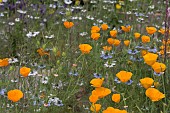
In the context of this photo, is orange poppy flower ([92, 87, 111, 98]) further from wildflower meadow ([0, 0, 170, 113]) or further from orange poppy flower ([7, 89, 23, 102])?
orange poppy flower ([7, 89, 23, 102])

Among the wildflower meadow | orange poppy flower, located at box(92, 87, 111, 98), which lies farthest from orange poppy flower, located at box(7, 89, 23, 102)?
orange poppy flower, located at box(92, 87, 111, 98)

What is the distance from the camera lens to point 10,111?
2.70 m

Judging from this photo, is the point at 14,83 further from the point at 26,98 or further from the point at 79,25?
the point at 79,25

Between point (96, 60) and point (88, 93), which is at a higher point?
point (96, 60)

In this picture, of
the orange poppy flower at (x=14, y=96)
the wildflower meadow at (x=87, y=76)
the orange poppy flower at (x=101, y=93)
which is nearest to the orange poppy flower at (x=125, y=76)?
the wildflower meadow at (x=87, y=76)

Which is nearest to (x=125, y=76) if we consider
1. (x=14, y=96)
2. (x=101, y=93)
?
(x=101, y=93)

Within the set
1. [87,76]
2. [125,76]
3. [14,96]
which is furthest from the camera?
[87,76]

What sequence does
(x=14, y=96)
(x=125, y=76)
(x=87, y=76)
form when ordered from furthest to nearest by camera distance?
(x=87, y=76) < (x=125, y=76) < (x=14, y=96)

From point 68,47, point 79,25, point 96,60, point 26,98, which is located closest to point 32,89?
point 26,98

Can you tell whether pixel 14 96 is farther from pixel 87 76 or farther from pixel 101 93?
pixel 87 76

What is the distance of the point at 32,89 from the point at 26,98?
0.07m

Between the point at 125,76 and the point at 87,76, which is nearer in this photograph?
the point at 125,76

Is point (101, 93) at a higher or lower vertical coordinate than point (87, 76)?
higher

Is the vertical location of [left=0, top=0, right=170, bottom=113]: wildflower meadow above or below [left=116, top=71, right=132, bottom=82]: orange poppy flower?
below
